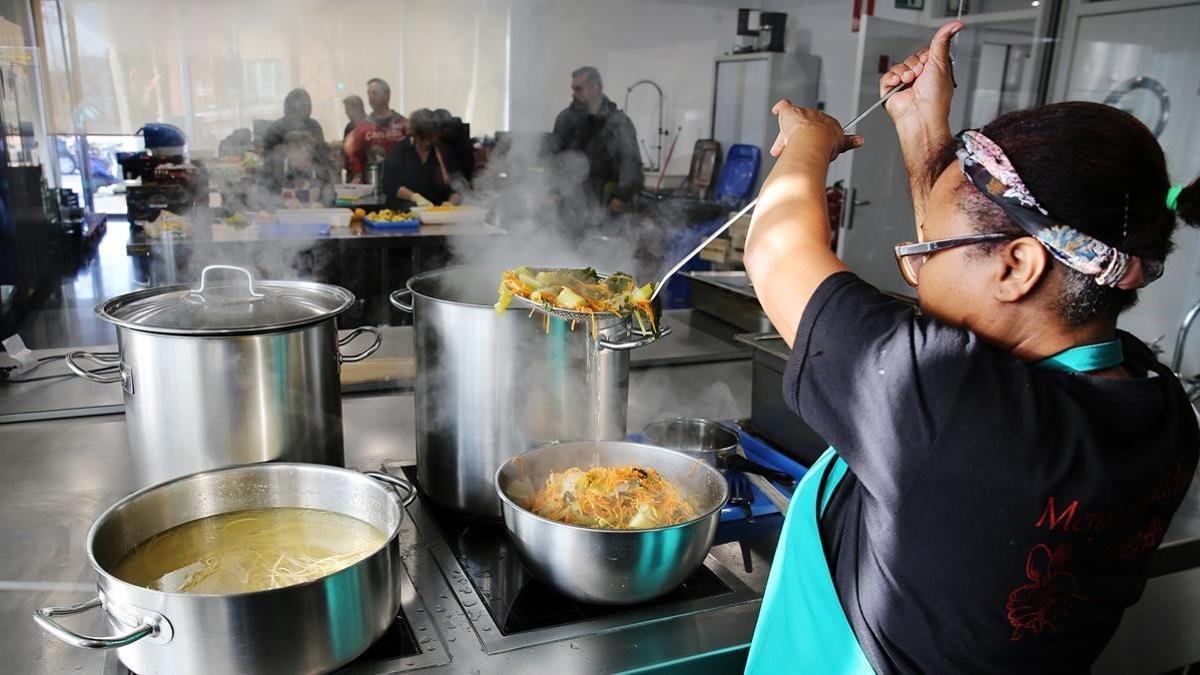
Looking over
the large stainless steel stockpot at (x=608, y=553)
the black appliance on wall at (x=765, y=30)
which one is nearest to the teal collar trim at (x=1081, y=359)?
the large stainless steel stockpot at (x=608, y=553)

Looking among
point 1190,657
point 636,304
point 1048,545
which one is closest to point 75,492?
point 636,304

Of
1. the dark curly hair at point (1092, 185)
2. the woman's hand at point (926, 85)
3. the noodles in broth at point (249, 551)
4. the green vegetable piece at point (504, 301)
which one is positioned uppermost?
the woman's hand at point (926, 85)

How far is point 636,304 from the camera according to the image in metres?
1.35

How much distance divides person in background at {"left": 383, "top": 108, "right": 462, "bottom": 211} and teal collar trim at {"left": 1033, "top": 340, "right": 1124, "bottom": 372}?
3.92 m

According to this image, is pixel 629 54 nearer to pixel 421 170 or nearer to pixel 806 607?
pixel 421 170

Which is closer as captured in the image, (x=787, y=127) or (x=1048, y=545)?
(x=1048, y=545)

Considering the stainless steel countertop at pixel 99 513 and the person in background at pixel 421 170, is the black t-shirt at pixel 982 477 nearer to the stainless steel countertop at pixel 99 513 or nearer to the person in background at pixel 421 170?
the stainless steel countertop at pixel 99 513

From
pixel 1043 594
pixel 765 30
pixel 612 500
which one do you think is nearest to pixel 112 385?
pixel 612 500

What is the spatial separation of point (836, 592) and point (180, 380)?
999 mm

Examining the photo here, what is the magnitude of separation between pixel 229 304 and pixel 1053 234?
128 centimetres

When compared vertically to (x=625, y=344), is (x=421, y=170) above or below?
above

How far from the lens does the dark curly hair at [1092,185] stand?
2.48 feet

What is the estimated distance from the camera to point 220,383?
1240mm

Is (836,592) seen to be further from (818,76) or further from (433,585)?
(818,76)
